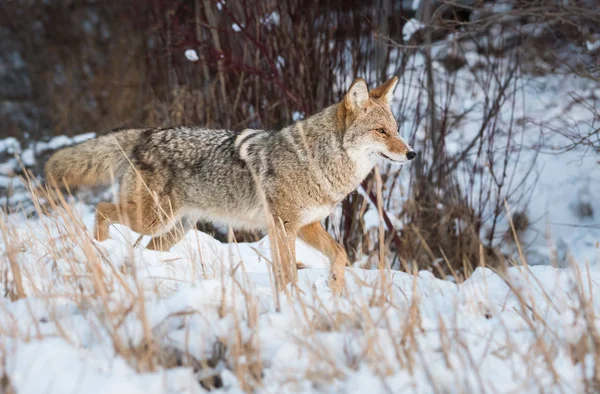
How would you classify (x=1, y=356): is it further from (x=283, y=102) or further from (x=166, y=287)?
(x=283, y=102)

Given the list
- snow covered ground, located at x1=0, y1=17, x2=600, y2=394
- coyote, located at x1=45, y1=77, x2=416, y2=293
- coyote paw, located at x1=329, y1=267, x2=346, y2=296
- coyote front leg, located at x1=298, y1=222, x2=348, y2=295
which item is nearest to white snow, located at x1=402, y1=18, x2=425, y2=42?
coyote, located at x1=45, y1=77, x2=416, y2=293

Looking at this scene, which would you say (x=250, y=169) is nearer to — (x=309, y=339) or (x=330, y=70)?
(x=330, y=70)

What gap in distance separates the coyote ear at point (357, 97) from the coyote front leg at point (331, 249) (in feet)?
2.99

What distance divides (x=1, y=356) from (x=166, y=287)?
97cm

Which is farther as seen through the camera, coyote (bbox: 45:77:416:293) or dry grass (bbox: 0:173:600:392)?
coyote (bbox: 45:77:416:293)

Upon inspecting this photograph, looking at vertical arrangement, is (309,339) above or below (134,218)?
above

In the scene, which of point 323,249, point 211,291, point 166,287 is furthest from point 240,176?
point 211,291

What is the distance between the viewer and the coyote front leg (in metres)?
4.08

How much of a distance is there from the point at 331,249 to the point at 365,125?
908mm

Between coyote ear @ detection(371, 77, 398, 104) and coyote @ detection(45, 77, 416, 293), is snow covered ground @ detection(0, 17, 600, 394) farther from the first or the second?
coyote ear @ detection(371, 77, 398, 104)

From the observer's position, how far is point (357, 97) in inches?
173

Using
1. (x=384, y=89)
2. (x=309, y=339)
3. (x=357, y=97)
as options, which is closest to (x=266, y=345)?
(x=309, y=339)

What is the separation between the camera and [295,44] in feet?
20.6

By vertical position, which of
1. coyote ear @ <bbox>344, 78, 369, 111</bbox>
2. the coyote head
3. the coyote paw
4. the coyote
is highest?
coyote ear @ <bbox>344, 78, 369, 111</bbox>
